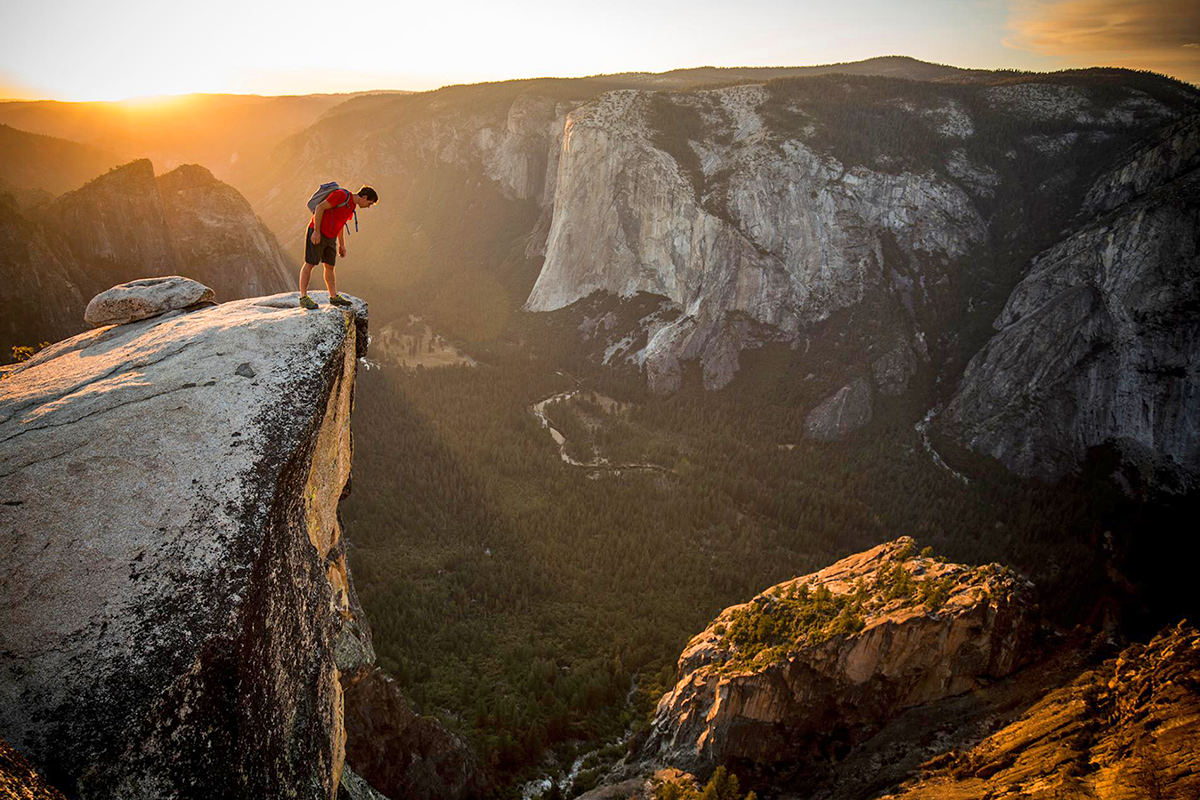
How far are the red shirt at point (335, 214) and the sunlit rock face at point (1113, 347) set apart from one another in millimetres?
57346

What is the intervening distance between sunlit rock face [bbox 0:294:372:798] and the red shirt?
281 cm

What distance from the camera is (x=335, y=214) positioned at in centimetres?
1372

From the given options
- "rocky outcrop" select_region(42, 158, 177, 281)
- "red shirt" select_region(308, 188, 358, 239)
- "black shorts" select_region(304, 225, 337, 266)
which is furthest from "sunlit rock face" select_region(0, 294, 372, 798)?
"rocky outcrop" select_region(42, 158, 177, 281)

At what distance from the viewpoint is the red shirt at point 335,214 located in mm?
13602

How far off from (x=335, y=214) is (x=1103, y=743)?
20.3 m

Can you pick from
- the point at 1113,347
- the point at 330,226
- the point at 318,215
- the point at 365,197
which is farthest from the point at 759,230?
the point at 318,215

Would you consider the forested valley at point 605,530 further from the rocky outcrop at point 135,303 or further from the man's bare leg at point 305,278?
the man's bare leg at point 305,278

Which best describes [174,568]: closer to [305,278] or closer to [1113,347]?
[305,278]

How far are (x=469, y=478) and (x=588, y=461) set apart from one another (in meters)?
11.3

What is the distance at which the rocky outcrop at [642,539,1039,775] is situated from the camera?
19250 mm

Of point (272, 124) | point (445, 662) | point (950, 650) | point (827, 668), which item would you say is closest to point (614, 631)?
point (445, 662)

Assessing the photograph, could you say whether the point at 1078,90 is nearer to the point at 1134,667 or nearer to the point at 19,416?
the point at 1134,667

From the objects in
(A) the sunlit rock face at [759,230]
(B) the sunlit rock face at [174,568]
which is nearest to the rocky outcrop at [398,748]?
(B) the sunlit rock face at [174,568]

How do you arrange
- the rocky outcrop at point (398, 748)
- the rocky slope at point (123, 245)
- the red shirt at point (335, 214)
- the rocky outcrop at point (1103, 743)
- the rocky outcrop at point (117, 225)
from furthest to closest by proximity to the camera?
the rocky outcrop at point (117, 225) < the rocky slope at point (123, 245) < the rocky outcrop at point (398, 748) < the red shirt at point (335, 214) < the rocky outcrop at point (1103, 743)
